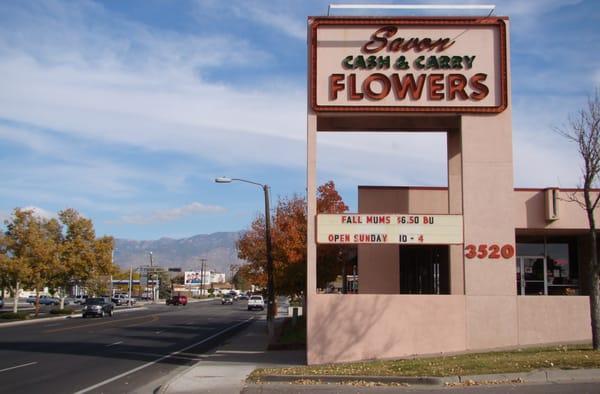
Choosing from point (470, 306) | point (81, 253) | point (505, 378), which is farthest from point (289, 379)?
point (81, 253)

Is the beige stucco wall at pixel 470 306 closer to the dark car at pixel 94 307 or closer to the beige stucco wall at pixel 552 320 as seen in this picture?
the beige stucco wall at pixel 552 320

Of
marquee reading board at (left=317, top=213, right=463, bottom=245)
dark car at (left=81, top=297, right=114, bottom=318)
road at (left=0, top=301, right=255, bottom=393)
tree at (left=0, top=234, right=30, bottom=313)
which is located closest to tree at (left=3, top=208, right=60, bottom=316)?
tree at (left=0, top=234, right=30, bottom=313)

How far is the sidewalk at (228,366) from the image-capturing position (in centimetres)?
1463

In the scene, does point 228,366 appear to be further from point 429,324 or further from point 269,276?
point 269,276

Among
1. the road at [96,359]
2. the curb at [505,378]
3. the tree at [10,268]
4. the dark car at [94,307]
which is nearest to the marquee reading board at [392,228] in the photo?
the curb at [505,378]

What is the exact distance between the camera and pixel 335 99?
19.5 m

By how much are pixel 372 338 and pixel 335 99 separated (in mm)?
6881

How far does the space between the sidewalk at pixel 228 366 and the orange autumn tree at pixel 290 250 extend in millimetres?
4613

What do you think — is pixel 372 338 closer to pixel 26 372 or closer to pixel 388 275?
pixel 388 275

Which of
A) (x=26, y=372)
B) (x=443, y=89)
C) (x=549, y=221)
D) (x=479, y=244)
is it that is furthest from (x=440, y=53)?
(x=26, y=372)

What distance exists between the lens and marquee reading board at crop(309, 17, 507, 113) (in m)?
19.4

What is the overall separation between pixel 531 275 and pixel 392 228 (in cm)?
925

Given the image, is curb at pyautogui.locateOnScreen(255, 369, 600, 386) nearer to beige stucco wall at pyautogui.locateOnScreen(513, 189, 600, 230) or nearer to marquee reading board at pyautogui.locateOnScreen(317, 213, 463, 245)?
marquee reading board at pyautogui.locateOnScreen(317, 213, 463, 245)

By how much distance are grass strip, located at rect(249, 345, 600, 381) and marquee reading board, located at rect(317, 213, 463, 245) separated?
11.1 ft
